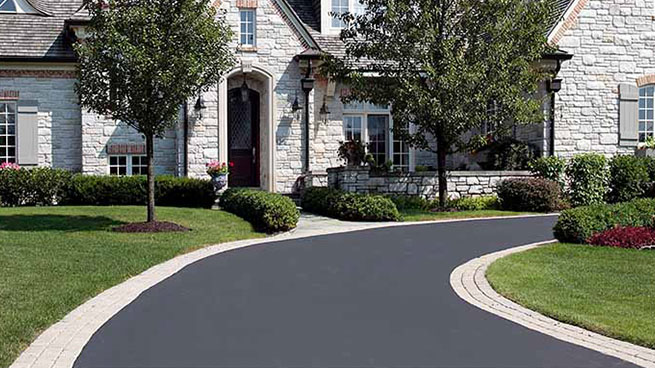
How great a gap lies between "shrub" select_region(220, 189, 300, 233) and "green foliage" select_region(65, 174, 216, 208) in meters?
2.54

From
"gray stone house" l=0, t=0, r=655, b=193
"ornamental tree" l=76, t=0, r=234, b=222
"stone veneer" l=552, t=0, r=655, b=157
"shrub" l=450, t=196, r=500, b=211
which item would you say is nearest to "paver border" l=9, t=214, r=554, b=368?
"ornamental tree" l=76, t=0, r=234, b=222

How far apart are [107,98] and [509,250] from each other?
8.19 metres

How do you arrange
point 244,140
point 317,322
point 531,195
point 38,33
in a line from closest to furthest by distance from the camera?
1. point 317,322
2. point 531,195
3. point 38,33
4. point 244,140

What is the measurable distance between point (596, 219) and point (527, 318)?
6.36 m

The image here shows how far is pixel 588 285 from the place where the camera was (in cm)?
895

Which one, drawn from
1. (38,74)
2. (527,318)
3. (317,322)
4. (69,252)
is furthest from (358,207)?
(38,74)

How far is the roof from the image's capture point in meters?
21.1

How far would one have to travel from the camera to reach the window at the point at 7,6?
22203 millimetres

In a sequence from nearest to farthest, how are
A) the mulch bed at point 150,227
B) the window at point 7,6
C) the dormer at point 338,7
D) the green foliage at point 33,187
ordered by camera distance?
the mulch bed at point 150,227
the green foliage at point 33,187
the window at point 7,6
the dormer at point 338,7

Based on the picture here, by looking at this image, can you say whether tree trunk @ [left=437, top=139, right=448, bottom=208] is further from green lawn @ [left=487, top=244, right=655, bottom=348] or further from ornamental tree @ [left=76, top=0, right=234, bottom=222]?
ornamental tree @ [left=76, top=0, right=234, bottom=222]

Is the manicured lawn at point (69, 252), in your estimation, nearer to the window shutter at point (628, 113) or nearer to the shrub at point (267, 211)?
the shrub at point (267, 211)

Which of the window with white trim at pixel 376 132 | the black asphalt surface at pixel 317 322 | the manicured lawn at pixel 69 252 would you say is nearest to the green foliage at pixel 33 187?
the manicured lawn at pixel 69 252

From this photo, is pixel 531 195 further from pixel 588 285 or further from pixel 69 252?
pixel 69 252

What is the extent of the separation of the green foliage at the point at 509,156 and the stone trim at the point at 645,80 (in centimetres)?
431
